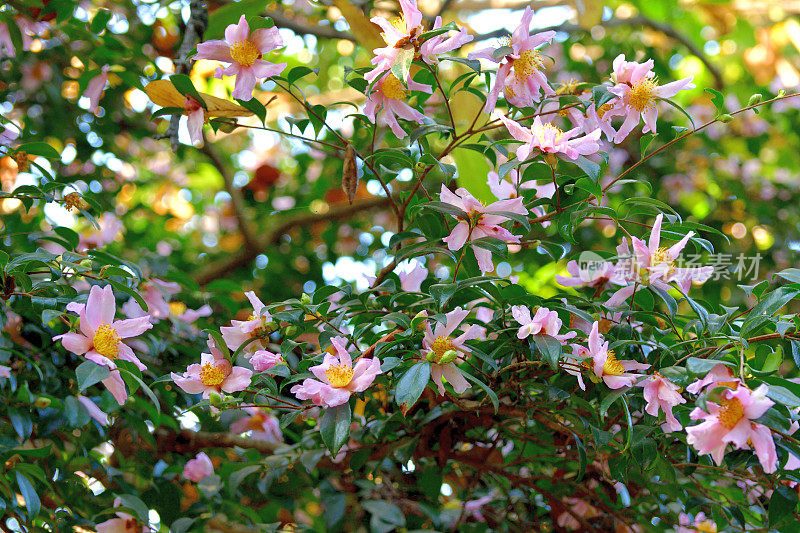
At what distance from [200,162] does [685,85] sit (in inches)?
78.8

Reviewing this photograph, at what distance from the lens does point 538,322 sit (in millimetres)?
753

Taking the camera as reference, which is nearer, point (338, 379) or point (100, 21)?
point (338, 379)

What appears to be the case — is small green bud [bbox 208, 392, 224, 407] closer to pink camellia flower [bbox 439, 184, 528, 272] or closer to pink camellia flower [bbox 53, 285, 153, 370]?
pink camellia flower [bbox 53, 285, 153, 370]

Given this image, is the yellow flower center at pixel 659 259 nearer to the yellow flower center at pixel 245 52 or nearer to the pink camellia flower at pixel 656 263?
the pink camellia flower at pixel 656 263

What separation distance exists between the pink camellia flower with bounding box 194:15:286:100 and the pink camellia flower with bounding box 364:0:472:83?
135mm

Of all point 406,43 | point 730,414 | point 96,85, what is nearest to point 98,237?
point 96,85

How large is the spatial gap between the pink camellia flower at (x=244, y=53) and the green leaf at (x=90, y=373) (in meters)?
0.36

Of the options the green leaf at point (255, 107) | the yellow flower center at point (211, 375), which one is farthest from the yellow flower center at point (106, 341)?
the green leaf at point (255, 107)

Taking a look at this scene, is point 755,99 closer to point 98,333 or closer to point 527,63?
point 527,63

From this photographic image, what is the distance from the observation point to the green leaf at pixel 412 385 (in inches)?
26.6

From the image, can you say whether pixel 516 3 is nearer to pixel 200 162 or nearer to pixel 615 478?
pixel 200 162

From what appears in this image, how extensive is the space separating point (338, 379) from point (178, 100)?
422mm

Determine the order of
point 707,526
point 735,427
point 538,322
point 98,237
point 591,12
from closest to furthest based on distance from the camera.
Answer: point 735,427 < point 538,322 < point 707,526 < point 98,237 < point 591,12

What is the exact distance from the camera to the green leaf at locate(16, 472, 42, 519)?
0.88 metres
